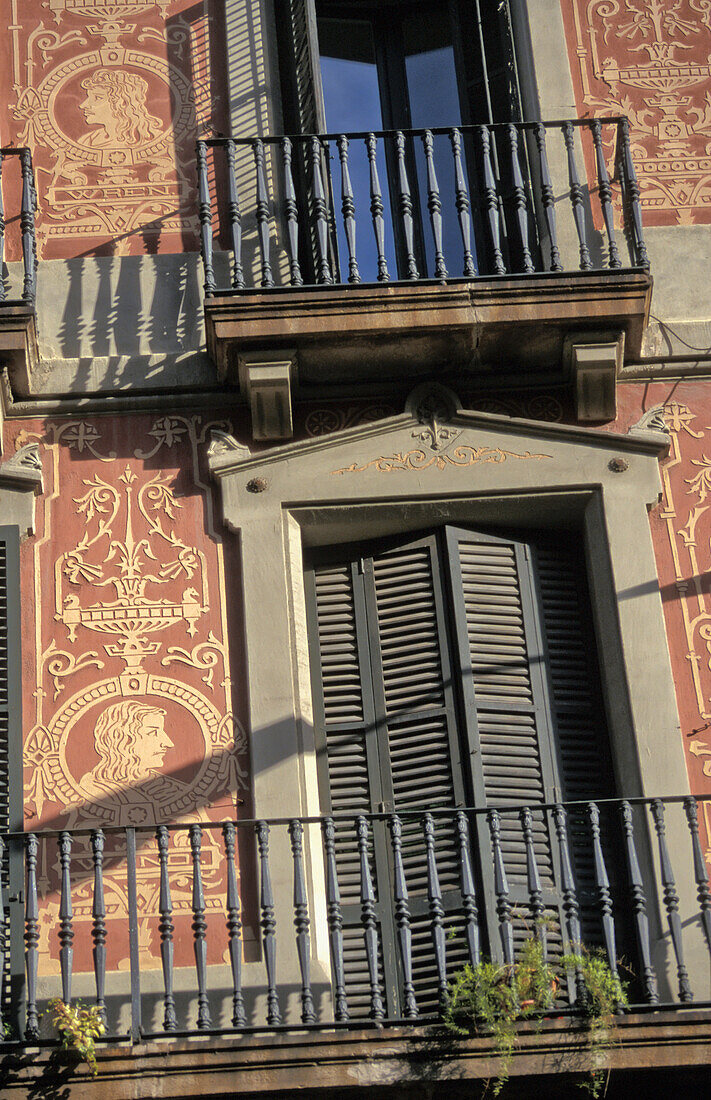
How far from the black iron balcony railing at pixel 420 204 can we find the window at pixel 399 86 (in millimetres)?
19

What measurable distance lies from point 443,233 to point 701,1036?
16.9 ft

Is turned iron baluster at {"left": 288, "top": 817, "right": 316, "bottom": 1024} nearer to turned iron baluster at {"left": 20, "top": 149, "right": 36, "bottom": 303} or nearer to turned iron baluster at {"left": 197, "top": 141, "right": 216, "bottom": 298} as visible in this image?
turned iron baluster at {"left": 197, "top": 141, "right": 216, "bottom": 298}

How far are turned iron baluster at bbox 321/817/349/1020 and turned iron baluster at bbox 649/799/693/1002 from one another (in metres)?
1.56

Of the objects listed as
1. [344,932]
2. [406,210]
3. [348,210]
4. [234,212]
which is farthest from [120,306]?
[344,932]

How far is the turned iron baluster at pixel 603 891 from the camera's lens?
10.1 metres

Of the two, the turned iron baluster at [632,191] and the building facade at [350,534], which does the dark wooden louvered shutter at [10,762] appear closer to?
the building facade at [350,534]

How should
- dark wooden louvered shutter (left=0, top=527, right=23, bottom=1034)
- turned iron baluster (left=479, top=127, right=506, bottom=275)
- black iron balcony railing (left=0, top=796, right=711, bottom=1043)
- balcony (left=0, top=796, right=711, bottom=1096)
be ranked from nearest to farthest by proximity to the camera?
balcony (left=0, top=796, right=711, bottom=1096) → black iron balcony railing (left=0, top=796, right=711, bottom=1043) → dark wooden louvered shutter (left=0, top=527, right=23, bottom=1034) → turned iron baluster (left=479, top=127, right=506, bottom=275)

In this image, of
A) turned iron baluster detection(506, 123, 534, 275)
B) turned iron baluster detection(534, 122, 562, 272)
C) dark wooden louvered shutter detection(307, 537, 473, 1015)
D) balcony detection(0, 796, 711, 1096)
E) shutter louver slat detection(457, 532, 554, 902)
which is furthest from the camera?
turned iron baluster detection(534, 122, 562, 272)

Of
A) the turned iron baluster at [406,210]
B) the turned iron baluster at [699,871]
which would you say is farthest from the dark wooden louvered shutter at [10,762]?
the turned iron baluster at [699,871]

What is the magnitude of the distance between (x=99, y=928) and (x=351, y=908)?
1.50 m

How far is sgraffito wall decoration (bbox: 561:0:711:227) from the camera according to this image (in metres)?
12.6

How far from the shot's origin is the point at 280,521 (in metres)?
11.6

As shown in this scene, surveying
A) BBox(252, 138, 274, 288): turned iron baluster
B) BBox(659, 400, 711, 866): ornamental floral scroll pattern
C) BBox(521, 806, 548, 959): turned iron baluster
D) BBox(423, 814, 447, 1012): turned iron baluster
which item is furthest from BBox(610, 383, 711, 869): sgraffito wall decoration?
BBox(252, 138, 274, 288): turned iron baluster

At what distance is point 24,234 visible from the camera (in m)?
11.9
